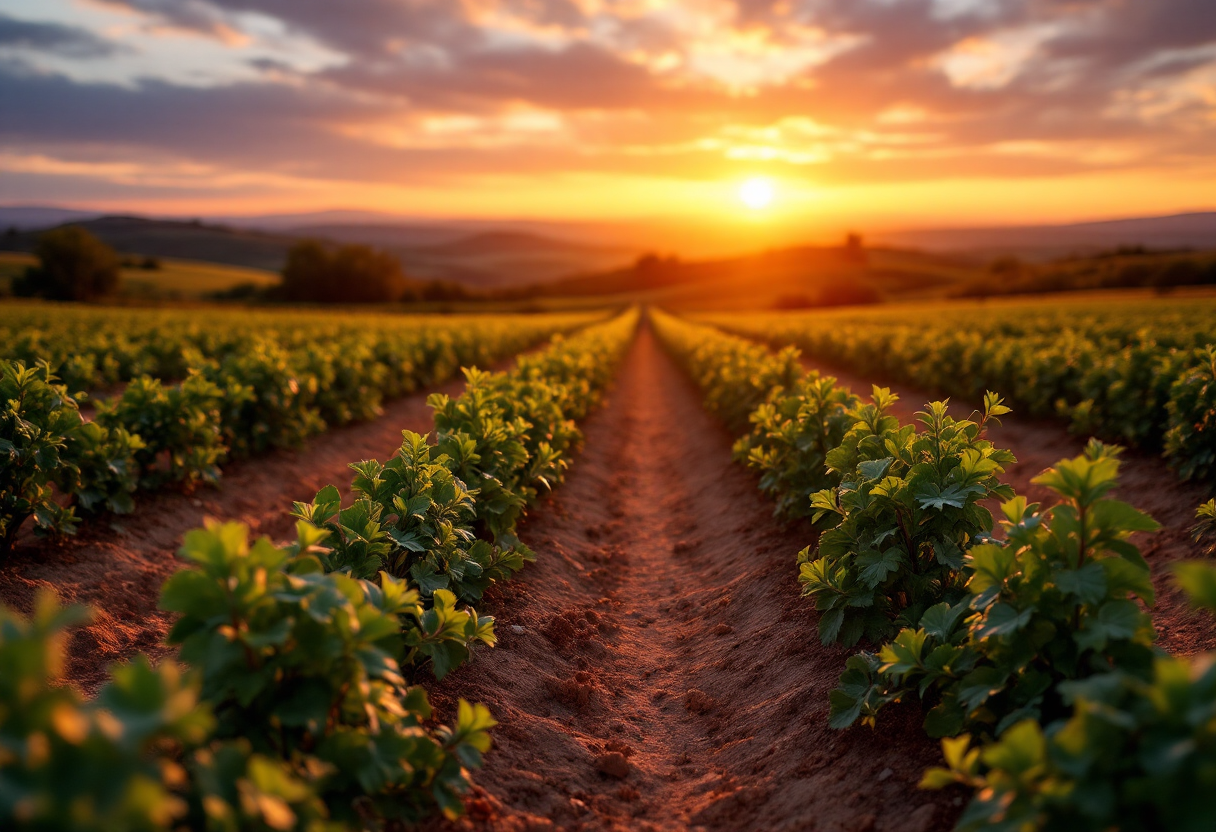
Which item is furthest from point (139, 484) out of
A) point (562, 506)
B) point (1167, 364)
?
point (1167, 364)

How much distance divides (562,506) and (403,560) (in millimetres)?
4615

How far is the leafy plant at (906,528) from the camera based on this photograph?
3789mm

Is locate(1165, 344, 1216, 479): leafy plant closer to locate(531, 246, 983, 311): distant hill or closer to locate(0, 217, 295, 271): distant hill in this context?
locate(531, 246, 983, 311): distant hill

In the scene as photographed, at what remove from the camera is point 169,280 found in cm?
8775

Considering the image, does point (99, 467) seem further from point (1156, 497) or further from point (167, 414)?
point (1156, 497)

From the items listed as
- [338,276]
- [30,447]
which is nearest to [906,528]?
[30,447]

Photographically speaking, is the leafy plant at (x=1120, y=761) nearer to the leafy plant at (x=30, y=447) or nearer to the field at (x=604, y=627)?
the field at (x=604, y=627)

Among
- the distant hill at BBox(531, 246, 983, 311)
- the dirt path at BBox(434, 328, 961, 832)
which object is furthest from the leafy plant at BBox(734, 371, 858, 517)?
the distant hill at BBox(531, 246, 983, 311)

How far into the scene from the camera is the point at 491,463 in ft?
19.0

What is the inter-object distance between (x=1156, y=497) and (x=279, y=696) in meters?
9.08

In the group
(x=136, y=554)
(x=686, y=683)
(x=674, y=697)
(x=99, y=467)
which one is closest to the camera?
(x=674, y=697)

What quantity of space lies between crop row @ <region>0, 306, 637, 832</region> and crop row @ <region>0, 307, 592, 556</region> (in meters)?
3.85

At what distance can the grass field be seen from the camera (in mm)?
74000

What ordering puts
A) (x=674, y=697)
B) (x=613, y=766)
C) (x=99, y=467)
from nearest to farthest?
1. (x=613, y=766)
2. (x=674, y=697)
3. (x=99, y=467)
